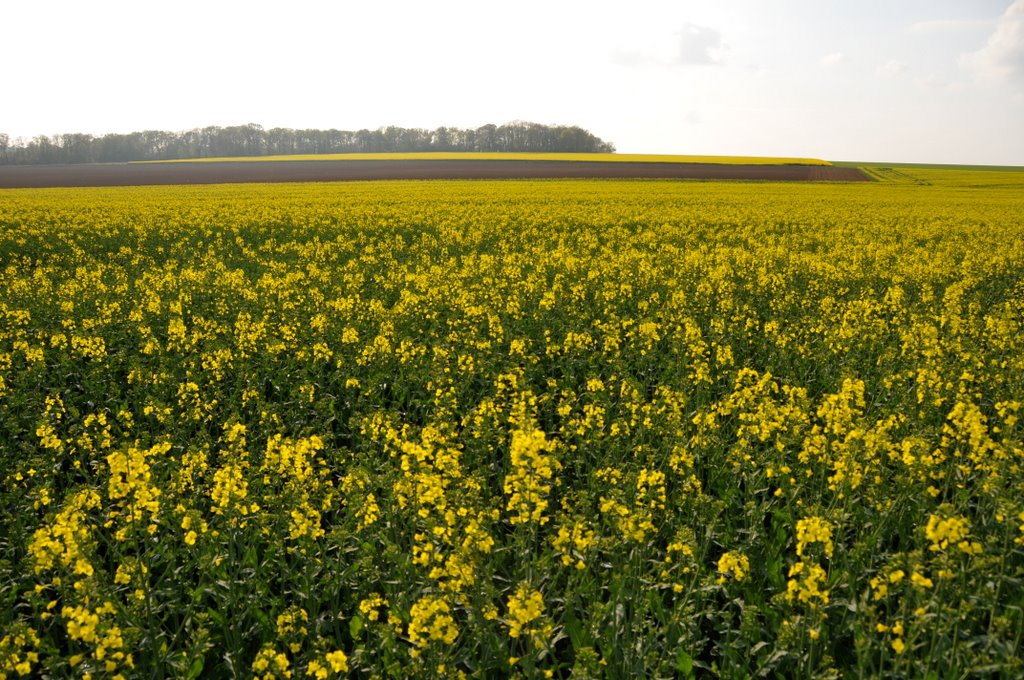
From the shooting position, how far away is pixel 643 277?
40.5 ft

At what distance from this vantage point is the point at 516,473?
14.5ft

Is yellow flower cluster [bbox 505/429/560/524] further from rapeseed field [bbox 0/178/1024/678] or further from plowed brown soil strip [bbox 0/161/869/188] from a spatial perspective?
plowed brown soil strip [bbox 0/161/869/188]

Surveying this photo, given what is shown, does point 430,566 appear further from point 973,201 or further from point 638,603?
point 973,201

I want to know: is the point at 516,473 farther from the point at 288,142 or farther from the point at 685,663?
the point at 288,142

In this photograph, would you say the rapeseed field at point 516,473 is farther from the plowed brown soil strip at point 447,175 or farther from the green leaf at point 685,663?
the plowed brown soil strip at point 447,175

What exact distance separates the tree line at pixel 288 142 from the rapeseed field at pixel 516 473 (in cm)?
11419

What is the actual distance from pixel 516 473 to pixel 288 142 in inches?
5400

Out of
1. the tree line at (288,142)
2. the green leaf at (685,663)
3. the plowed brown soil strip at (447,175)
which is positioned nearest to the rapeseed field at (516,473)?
the green leaf at (685,663)

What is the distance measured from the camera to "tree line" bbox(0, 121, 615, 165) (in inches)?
4712

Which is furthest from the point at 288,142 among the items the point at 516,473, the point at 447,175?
the point at 516,473

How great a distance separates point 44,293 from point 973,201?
40259 mm

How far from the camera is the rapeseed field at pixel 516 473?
3443 mm

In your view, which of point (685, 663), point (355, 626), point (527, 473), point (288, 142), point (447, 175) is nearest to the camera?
point (685, 663)

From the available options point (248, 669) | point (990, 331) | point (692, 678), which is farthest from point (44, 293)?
point (990, 331)
